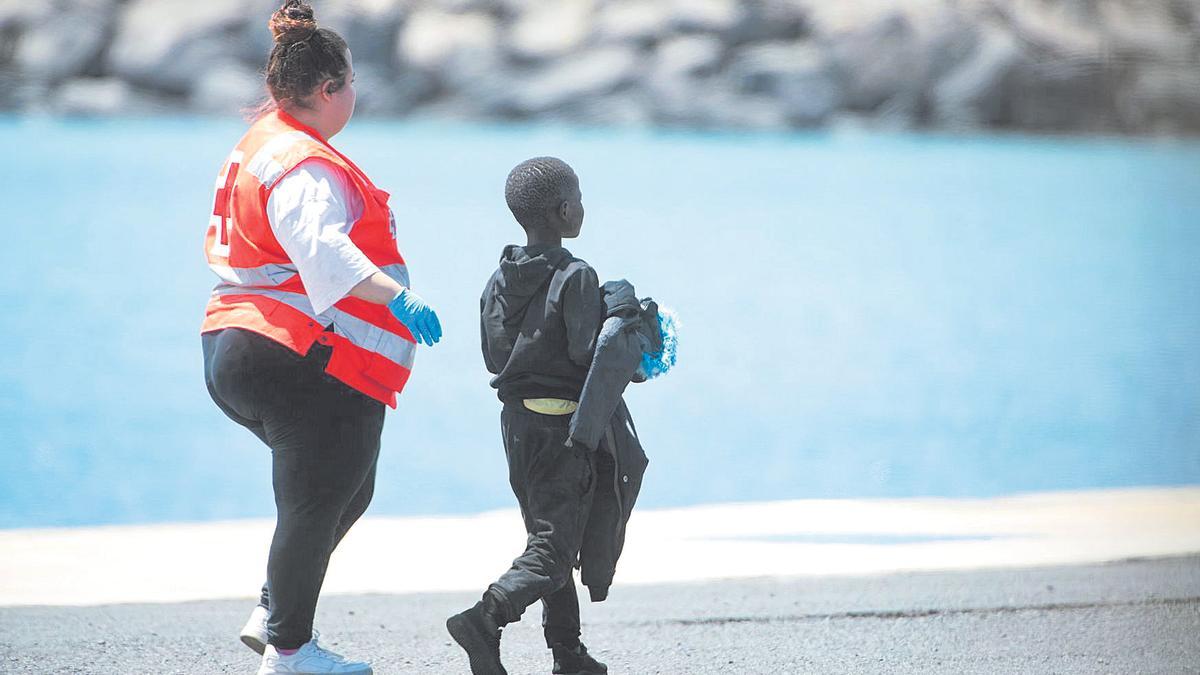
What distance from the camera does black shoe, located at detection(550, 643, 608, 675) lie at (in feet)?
11.1

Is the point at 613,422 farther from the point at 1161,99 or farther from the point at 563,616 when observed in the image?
the point at 1161,99

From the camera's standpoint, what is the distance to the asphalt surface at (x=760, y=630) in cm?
367

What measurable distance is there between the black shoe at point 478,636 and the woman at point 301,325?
26cm

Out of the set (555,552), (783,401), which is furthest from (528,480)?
(783,401)

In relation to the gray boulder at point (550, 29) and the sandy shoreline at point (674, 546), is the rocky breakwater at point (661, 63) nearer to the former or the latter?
the gray boulder at point (550, 29)

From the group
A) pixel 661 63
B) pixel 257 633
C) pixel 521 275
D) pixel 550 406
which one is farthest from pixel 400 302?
pixel 661 63

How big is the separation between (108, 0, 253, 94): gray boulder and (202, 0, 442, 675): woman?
1573 inches

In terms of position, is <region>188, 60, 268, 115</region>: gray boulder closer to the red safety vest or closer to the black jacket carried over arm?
the red safety vest

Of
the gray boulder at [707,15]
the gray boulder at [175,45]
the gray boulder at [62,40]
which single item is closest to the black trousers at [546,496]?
the gray boulder at [175,45]

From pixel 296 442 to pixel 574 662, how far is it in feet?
2.63

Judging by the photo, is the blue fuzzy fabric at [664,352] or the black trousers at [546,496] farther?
the blue fuzzy fabric at [664,352]

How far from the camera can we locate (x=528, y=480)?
326 cm

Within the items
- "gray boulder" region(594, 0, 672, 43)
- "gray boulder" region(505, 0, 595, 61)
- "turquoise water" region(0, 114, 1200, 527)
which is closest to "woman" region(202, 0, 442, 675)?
"turquoise water" region(0, 114, 1200, 527)

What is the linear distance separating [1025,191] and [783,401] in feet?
67.5
